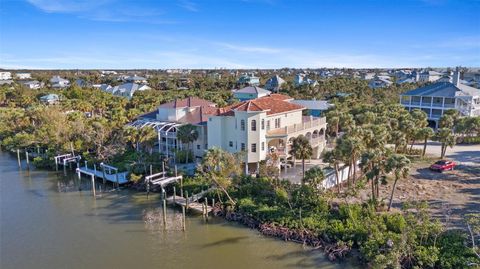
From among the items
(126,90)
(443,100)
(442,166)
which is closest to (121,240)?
(442,166)

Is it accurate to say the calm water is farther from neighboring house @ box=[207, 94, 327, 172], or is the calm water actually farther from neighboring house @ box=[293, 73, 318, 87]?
neighboring house @ box=[293, 73, 318, 87]

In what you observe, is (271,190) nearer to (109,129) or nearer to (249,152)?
(249,152)

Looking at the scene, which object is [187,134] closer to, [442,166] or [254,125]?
[254,125]

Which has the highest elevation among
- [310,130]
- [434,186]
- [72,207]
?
[310,130]

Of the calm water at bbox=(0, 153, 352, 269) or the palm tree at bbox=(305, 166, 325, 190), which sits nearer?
the calm water at bbox=(0, 153, 352, 269)

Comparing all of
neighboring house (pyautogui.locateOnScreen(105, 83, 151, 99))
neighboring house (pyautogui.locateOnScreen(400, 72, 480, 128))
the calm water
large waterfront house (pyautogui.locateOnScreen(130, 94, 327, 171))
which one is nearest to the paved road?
neighboring house (pyautogui.locateOnScreen(400, 72, 480, 128))

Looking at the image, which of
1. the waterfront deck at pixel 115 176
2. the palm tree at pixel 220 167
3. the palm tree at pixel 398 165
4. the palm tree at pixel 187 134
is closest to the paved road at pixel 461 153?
the palm tree at pixel 398 165

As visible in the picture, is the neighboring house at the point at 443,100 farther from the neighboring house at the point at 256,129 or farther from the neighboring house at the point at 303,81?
the neighboring house at the point at 303,81

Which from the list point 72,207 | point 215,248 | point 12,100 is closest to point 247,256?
point 215,248
